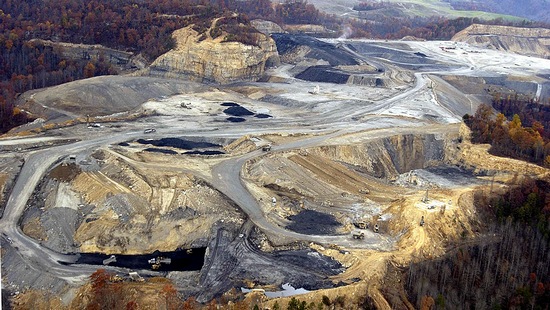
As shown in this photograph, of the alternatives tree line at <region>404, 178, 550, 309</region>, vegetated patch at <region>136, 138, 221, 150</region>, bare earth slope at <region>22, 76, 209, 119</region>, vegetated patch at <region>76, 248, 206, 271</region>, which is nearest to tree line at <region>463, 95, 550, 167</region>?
tree line at <region>404, 178, 550, 309</region>

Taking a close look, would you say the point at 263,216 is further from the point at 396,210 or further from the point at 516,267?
the point at 516,267

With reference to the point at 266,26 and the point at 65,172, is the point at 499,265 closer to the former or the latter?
the point at 65,172

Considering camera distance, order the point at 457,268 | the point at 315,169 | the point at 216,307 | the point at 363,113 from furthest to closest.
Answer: the point at 363,113 < the point at 315,169 < the point at 457,268 < the point at 216,307

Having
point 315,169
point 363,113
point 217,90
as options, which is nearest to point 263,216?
point 315,169

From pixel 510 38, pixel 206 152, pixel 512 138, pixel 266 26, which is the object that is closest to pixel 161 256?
pixel 206 152

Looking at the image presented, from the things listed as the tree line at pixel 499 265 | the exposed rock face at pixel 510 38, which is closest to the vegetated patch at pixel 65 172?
the tree line at pixel 499 265

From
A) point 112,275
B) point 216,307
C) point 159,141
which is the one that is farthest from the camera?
point 159,141

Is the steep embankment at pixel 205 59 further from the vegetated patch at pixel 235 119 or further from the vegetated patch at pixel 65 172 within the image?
the vegetated patch at pixel 65 172
